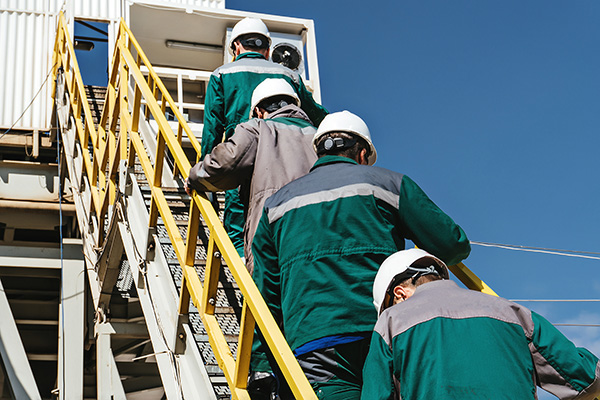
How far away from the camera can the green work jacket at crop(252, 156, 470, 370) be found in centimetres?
275

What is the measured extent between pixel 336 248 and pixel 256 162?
100 cm

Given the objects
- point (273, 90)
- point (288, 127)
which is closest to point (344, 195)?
point (288, 127)

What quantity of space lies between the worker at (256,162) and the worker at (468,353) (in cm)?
130

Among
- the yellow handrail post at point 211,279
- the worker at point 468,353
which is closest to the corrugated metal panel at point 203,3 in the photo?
the yellow handrail post at point 211,279

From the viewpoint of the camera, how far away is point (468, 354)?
7.22 feet

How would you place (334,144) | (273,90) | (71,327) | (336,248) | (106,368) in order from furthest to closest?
(71,327)
(106,368)
(273,90)
(334,144)
(336,248)

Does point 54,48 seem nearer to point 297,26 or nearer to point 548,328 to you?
point 297,26

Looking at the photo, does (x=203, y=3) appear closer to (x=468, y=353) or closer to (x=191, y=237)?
(x=191, y=237)

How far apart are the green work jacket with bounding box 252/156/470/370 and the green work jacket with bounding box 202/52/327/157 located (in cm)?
176

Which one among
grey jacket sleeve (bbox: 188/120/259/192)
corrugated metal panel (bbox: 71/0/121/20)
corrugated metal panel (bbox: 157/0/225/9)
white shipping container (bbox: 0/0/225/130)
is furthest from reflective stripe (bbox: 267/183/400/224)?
corrugated metal panel (bbox: 157/0/225/9)

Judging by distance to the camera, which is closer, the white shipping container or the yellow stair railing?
the yellow stair railing

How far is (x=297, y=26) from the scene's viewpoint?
1386 centimetres

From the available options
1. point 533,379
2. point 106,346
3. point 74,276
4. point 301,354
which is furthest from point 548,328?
point 74,276

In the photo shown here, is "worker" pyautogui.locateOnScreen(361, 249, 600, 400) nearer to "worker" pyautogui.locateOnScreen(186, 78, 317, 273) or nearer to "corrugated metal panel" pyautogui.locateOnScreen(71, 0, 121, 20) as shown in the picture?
"worker" pyautogui.locateOnScreen(186, 78, 317, 273)
